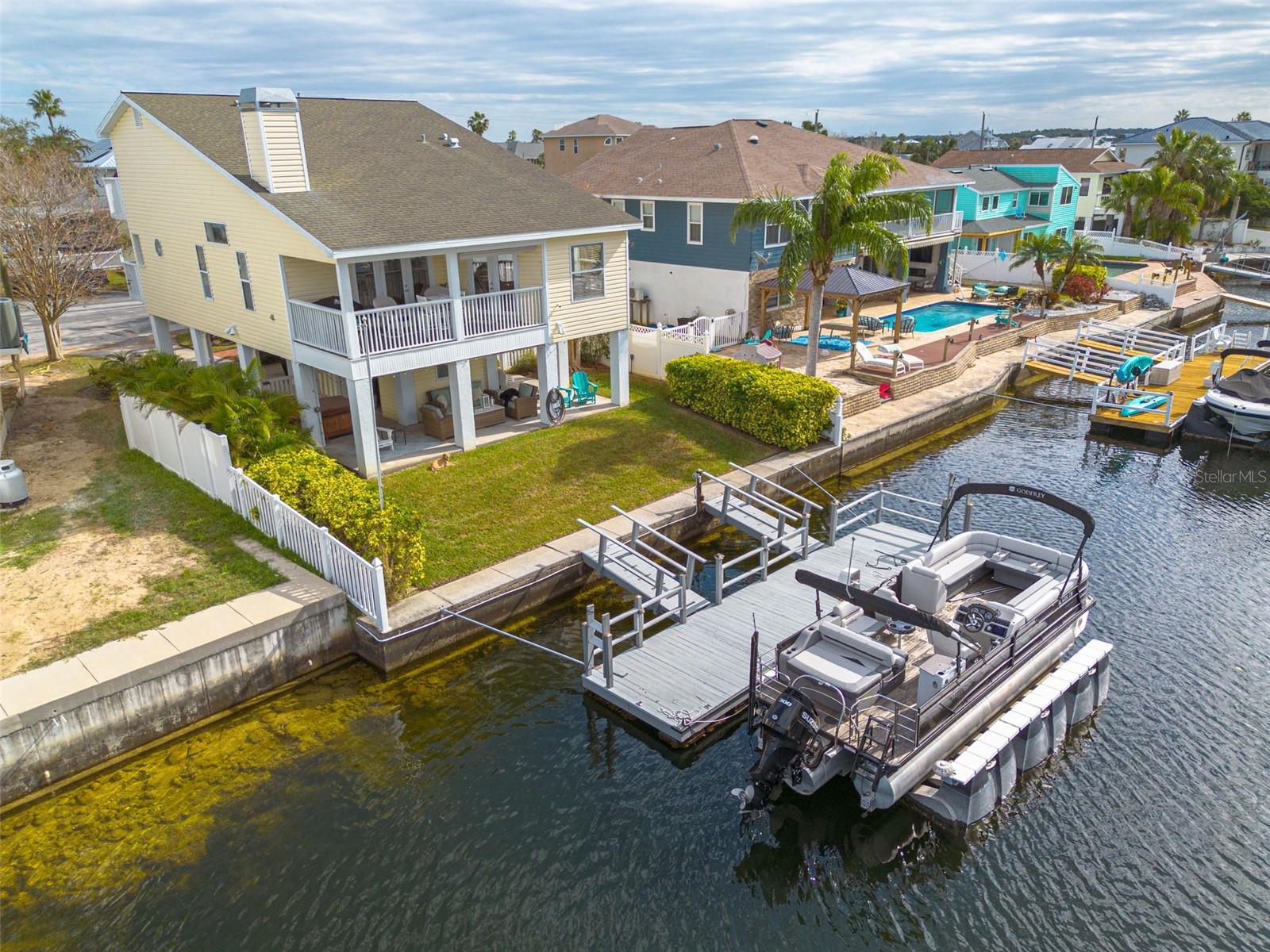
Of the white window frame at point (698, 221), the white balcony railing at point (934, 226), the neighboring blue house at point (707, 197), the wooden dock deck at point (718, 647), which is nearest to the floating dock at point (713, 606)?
the wooden dock deck at point (718, 647)

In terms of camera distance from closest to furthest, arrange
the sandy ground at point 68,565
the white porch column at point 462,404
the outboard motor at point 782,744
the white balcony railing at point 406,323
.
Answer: the outboard motor at point 782,744
the sandy ground at point 68,565
the white balcony railing at point 406,323
the white porch column at point 462,404

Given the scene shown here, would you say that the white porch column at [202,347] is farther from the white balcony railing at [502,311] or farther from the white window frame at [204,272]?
the white balcony railing at [502,311]

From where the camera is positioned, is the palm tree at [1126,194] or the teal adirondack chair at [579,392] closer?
the teal adirondack chair at [579,392]

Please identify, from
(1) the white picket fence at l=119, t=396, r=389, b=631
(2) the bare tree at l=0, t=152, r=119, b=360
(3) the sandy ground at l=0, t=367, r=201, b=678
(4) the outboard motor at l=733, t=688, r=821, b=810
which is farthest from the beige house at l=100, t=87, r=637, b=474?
(4) the outboard motor at l=733, t=688, r=821, b=810

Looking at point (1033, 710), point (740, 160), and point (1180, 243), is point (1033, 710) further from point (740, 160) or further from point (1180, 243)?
point (1180, 243)

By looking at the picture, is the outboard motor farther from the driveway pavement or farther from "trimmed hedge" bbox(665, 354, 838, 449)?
the driveway pavement

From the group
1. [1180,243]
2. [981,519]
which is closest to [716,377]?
[981,519]

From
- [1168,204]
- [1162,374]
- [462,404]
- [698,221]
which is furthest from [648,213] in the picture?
A: [1168,204]
